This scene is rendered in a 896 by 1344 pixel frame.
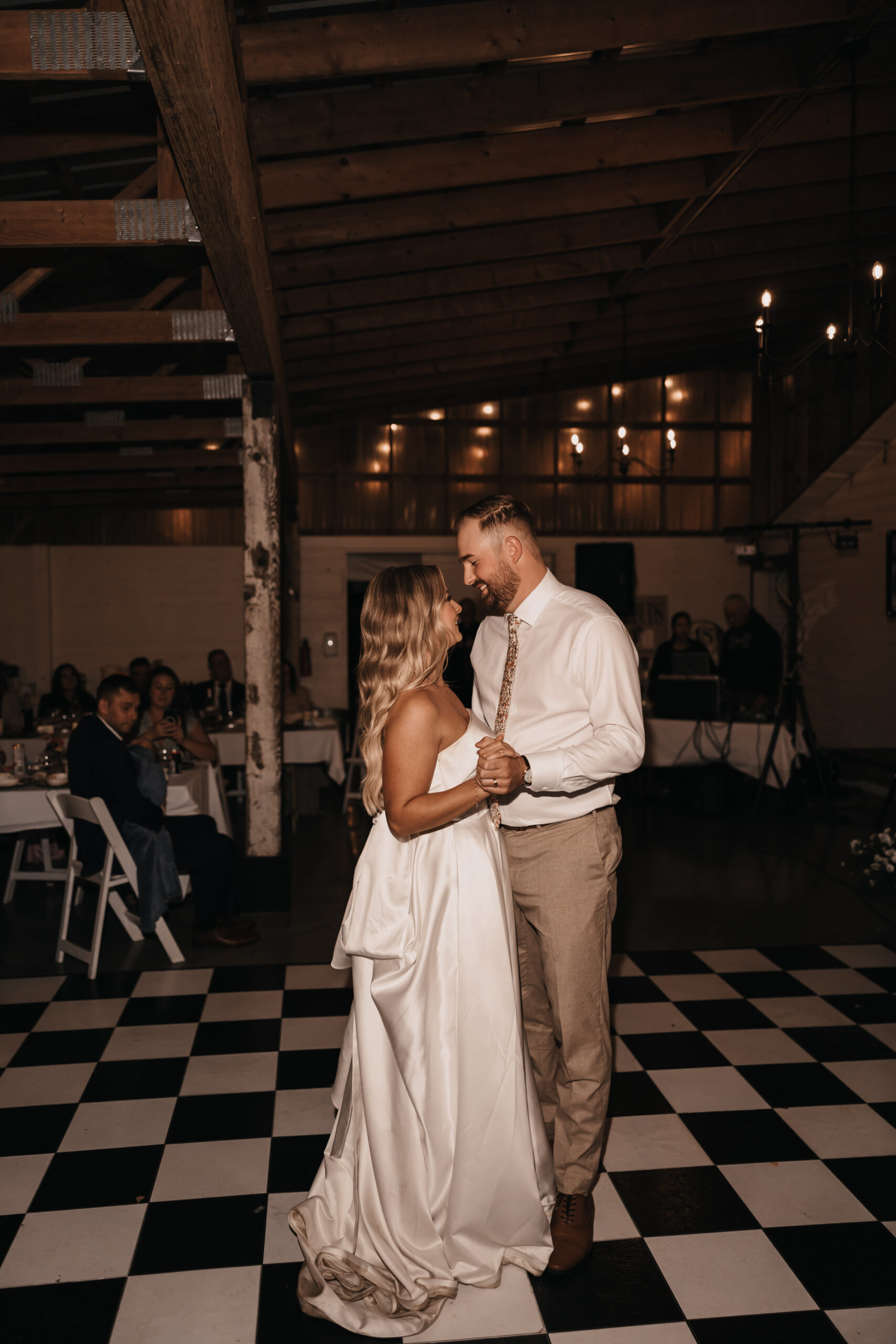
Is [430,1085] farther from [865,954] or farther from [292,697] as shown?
[292,697]

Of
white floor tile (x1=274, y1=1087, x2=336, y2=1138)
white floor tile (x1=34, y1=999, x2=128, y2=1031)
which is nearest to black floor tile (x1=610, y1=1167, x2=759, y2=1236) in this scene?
white floor tile (x1=274, y1=1087, x2=336, y2=1138)

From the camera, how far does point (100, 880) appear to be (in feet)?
13.9

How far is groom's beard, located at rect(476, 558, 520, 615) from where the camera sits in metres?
2.33

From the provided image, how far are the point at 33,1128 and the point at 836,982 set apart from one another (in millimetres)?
3146

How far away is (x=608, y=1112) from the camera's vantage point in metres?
2.98

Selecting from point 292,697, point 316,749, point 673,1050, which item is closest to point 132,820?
point 673,1050

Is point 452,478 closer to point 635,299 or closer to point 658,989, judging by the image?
point 635,299

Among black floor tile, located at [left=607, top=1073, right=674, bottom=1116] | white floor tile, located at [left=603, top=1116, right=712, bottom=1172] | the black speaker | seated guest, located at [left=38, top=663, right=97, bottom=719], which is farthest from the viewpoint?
the black speaker

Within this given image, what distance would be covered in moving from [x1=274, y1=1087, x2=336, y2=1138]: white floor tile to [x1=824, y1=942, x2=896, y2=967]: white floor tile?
2.51 metres

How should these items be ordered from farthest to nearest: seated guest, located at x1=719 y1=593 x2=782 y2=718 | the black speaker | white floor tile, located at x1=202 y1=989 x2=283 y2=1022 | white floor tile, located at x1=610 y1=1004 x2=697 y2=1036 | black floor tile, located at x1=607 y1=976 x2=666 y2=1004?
the black speaker, seated guest, located at x1=719 y1=593 x2=782 y2=718, black floor tile, located at x1=607 y1=976 x2=666 y2=1004, white floor tile, located at x1=202 y1=989 x2=283 y2=1022, white floor tile, located at x1=610 y1=1004 x2=697 y2=1036

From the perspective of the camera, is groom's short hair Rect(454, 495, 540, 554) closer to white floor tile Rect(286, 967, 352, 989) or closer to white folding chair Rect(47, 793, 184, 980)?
white floor tile Rect(286, 967, 352, 989)

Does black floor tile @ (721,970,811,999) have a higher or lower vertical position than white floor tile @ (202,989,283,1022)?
lower

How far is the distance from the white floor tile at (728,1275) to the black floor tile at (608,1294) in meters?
0.04

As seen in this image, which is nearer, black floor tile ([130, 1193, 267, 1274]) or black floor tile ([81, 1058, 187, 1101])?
black floor tile ([130, 1193, 267, 1274])
